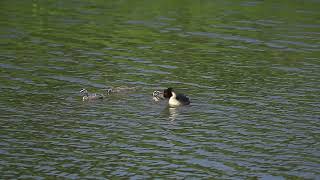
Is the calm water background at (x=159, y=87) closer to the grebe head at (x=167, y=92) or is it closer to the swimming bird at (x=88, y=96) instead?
the swimming bird at (x=88, y=96)

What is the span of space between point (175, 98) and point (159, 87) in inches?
108

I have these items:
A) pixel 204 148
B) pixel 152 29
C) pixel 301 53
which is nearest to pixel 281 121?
pixel 204 148

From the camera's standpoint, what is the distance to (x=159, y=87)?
30.9 metres

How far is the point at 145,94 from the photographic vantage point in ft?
97.8

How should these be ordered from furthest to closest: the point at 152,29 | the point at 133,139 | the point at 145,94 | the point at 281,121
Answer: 1. the point at 152,29
2. the point at 145,94
3. the point at 281,121
4. the point at 133,139

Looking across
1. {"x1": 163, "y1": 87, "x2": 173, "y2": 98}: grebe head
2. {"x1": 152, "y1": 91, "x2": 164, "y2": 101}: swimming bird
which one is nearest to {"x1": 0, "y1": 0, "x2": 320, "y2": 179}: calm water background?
{"x1": 152, "y1": 91, "x2": 164, "y2": 101}: swimming bird

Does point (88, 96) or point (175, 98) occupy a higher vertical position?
point (88, 96)

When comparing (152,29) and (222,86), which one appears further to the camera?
(152,29)

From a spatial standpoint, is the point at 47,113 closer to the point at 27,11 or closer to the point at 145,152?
the point at 145,152

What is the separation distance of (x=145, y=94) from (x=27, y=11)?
22532 mm

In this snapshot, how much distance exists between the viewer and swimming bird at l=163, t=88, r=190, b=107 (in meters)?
28.0

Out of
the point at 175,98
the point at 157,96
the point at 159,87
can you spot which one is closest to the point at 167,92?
the point at 157,96

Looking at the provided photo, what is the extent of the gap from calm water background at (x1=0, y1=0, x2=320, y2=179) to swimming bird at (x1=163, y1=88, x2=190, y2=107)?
0.93 feet

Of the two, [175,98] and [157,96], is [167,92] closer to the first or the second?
[157,96]
